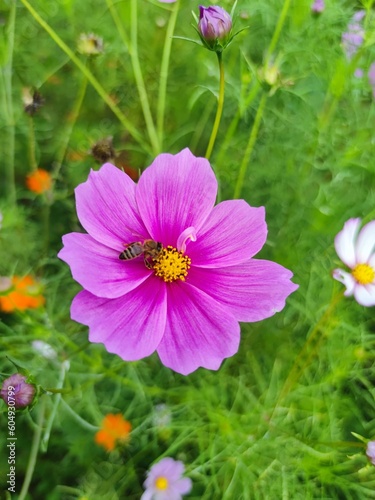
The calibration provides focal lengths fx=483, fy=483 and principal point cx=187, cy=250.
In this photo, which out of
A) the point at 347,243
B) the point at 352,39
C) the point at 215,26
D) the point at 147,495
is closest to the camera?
the point at 215,26

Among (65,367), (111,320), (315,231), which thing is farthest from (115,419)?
(315,231)

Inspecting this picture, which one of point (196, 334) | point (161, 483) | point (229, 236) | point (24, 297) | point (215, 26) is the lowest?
point (161, 483)

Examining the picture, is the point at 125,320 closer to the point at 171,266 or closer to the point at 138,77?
the point at 171,266

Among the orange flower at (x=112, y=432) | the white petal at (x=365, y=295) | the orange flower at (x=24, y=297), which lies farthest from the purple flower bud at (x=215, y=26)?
the orange flower at (x=112, y=432)

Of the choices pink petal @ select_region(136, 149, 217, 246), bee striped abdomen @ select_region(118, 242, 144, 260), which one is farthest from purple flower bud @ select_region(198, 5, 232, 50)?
bee striped abdomen @ select_region(118, 242, 144, 260)

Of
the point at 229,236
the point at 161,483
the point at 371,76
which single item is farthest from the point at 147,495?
the point at 371,76

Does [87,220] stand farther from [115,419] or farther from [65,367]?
[115,419]

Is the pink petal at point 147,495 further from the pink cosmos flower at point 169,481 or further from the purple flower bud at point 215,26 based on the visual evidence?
the purple flower bud at point 215,26
